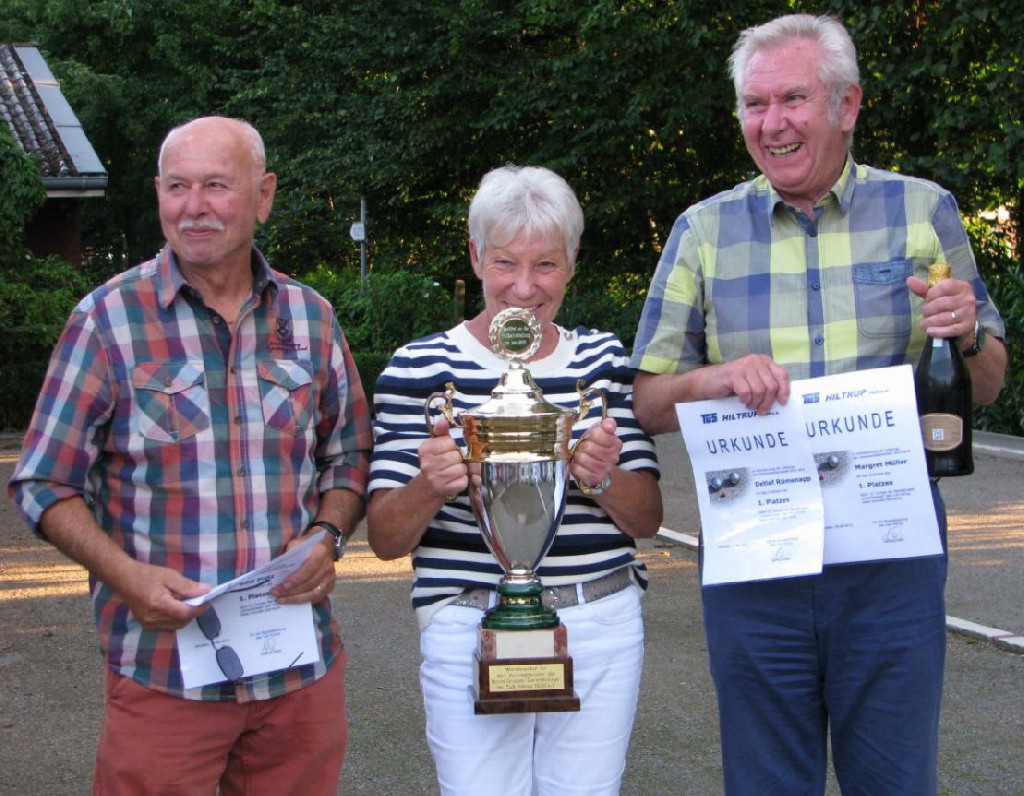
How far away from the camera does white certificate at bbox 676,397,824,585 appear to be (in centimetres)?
289

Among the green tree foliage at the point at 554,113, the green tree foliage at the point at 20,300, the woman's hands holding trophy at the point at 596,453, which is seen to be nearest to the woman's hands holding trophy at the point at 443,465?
the woman's hands holding trophy at the point at 596,453

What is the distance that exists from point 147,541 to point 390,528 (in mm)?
533

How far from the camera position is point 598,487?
2.88 metres

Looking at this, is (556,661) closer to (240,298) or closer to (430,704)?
(430,704)

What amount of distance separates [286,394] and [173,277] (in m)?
0.36

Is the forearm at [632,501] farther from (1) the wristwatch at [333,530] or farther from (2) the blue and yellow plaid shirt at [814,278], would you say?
(1) the wristwatch at [333,530]

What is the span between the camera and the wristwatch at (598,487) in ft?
9.40

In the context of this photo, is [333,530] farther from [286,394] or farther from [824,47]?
[824,47]

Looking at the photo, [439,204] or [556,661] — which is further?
[439,204]

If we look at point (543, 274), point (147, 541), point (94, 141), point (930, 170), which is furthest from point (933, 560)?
point (94, 141)

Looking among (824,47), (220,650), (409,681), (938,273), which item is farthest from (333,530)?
(409,681)

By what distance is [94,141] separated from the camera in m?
37.1

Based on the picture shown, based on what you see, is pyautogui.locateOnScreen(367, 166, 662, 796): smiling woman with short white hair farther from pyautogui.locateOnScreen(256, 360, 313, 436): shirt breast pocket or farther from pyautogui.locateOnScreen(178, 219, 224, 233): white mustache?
pyautogui.locateOnScreen(178, 219, 224, 233): white mustache

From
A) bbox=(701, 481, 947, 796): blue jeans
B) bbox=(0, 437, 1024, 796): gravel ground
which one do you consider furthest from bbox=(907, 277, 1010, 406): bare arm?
bbox=(0, 437, 1024, 796): gravel ground
